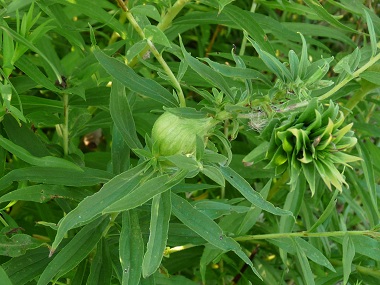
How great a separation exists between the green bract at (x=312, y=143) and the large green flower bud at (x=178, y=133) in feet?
0.33

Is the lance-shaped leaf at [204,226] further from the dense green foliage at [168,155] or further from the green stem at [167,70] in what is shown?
the green stem at [167,70]

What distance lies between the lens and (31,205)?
4.36 ft

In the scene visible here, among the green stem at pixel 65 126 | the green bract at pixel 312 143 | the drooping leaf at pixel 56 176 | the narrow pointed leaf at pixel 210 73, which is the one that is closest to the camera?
the green bract at pixel 312 143

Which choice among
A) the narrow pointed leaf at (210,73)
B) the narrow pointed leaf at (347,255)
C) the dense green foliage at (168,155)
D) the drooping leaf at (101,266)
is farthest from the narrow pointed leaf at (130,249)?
the narrow pointed leaf at (347,255)

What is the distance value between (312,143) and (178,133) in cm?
17

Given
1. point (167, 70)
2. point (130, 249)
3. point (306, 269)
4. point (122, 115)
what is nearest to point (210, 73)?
point (167, 70)

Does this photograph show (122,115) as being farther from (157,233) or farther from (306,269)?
(306,269)

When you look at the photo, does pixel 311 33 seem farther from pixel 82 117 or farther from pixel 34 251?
pixel 34 251

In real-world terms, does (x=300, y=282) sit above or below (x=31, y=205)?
below

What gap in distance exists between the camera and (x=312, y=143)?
761 mm

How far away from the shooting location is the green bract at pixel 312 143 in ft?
2.47

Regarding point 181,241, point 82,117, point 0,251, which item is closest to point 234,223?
point 181,241

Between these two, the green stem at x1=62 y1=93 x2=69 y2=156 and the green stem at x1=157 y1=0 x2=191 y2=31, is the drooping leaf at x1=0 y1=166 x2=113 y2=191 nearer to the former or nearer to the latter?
the green stem at x1=62 y1=93 x2=69 y2=156

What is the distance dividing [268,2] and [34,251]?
0.66 meters
